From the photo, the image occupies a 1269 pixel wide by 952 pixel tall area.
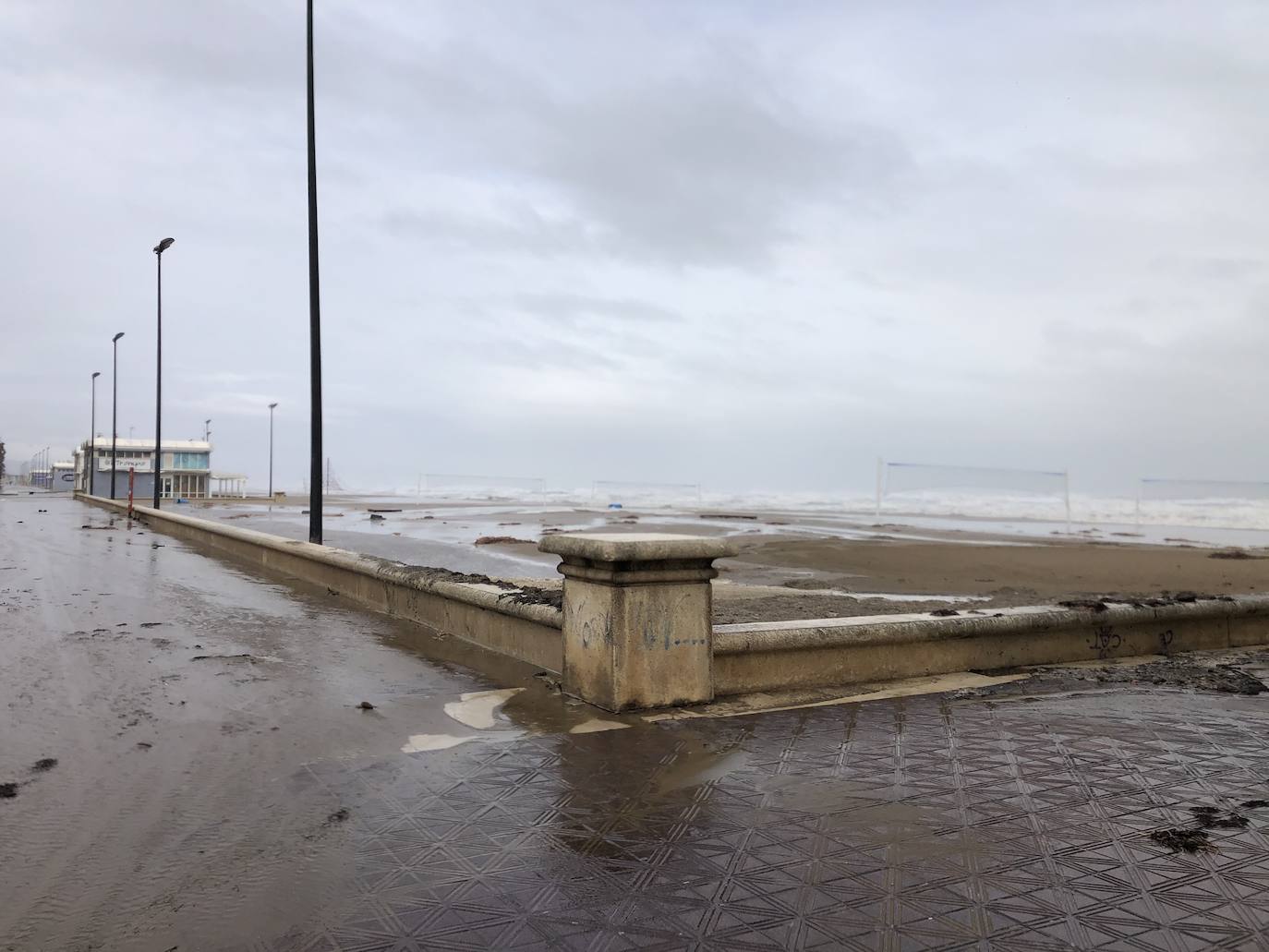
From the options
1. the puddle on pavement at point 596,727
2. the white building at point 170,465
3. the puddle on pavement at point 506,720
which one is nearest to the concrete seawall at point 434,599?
the puddle on pavement at point 506,720

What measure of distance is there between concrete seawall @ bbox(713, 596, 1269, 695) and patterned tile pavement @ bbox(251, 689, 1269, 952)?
683 mm

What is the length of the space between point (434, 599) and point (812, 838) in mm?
5669

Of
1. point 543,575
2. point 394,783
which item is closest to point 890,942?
point 394,783

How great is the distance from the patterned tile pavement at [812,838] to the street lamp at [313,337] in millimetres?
10455

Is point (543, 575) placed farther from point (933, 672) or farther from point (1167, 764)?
point (1167, 764)

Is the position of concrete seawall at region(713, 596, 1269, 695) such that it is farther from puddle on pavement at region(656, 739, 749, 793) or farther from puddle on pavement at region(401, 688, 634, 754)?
puddle on pavement at region(656, 739, 749, 793)

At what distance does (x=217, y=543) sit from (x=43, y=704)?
1557cm

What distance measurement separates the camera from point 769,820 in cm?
342

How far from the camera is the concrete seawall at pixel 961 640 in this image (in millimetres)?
5527

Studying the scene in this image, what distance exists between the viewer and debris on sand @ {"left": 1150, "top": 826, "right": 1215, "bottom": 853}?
Result: 3137 mm

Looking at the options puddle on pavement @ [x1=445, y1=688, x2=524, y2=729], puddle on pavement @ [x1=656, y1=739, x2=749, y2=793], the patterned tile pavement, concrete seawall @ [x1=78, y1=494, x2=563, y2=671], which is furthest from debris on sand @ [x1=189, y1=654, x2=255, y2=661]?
puddle on pavement @ [x1=656, y1=739, x2=749, y2=793]

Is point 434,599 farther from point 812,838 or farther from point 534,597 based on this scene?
point 812,838

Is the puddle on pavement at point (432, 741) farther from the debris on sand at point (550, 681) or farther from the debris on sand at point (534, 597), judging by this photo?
the debris on sand at point (534, 597)

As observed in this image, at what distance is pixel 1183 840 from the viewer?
321cm
